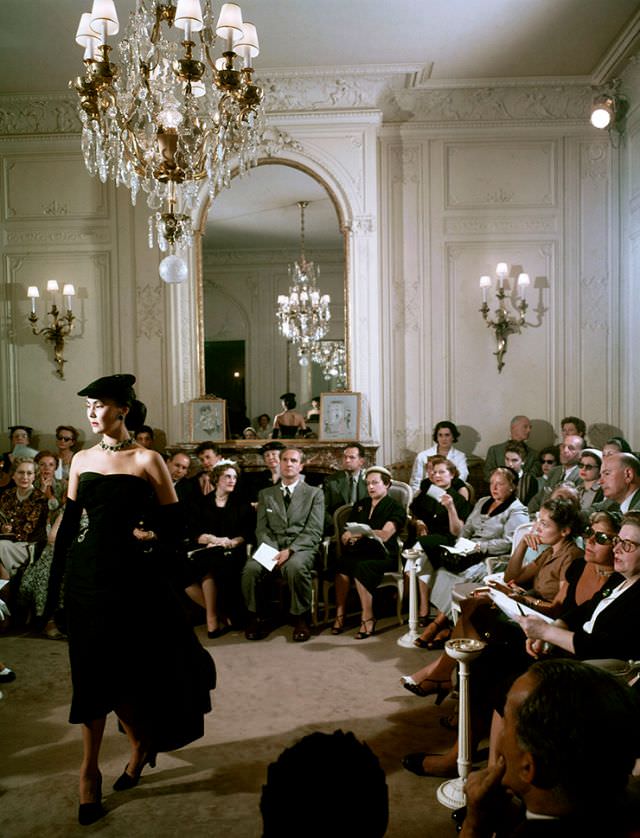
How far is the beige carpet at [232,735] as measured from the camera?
8.40 ft

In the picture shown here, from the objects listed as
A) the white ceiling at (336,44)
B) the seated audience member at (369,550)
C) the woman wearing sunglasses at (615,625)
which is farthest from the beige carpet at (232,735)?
the white ceiling at (336,44)

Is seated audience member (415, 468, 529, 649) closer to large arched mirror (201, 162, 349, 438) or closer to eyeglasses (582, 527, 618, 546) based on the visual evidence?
eyeglasses (582, 527, 618, 546)

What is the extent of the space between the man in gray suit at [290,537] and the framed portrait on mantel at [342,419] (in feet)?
4.32

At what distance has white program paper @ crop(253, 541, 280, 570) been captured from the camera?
480 cm

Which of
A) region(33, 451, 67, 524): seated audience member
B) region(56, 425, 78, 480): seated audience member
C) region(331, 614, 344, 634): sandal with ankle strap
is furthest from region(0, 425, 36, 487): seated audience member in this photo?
region(331, 614, 344, 634): sandal with ankle strap

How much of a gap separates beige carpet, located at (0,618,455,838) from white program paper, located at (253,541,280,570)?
48 cm

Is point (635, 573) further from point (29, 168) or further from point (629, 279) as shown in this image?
point (29, 168)

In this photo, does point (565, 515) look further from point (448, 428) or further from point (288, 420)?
point (288, 420)

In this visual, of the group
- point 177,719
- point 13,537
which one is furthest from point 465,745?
point 13,537

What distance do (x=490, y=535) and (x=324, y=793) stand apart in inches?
154

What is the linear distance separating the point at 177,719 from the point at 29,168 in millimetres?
6140

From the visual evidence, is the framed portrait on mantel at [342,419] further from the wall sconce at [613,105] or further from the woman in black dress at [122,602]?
the woman in black dress at [122,602]

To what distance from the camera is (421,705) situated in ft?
11.6

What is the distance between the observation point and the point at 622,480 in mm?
3959
